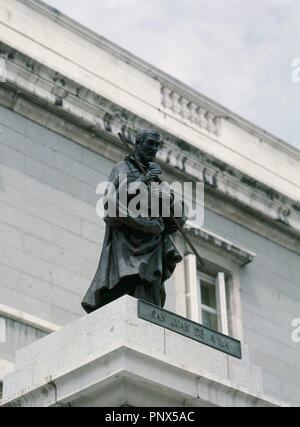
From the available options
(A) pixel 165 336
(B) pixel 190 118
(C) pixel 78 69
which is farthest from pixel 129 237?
(B) pixel 190 118

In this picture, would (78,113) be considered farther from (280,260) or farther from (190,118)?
(280,260)

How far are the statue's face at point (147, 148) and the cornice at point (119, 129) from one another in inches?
215

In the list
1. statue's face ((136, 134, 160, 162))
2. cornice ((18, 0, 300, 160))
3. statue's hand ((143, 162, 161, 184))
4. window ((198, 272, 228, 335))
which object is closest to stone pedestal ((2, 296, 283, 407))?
statue's hand ((143, 162, 161, 184))

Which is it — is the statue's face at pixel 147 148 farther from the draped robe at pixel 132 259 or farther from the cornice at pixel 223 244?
the cornice at pixel 223 244

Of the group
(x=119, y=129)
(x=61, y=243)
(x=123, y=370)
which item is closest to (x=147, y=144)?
(x=123, y=370)

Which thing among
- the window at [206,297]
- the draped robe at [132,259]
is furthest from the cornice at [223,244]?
the draped robe at [132,259]

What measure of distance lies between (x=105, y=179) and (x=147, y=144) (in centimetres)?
614

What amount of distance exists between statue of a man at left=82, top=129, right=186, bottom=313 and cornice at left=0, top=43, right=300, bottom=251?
220 inches

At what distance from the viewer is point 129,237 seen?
1509 centimetres

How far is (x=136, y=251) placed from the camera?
14.9 metres

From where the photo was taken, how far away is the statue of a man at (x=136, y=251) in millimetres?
14734

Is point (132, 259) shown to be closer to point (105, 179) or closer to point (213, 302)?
point (105, 179)

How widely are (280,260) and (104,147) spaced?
13.5 ft
